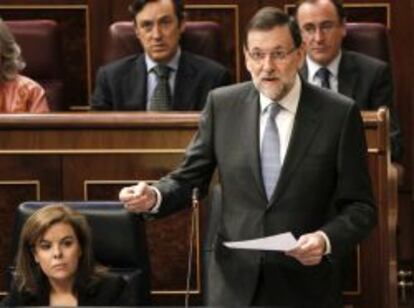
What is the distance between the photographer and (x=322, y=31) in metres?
4.02

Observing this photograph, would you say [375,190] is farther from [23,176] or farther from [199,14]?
[199,14]

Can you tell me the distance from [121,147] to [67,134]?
150mm

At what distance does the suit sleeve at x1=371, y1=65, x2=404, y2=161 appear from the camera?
392 centimetres

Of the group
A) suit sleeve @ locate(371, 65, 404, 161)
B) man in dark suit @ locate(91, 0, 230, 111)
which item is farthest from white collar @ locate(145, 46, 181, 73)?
suit sleeve @ locate(371, 65, 404, 161)

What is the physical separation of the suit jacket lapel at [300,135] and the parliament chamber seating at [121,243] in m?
0.35

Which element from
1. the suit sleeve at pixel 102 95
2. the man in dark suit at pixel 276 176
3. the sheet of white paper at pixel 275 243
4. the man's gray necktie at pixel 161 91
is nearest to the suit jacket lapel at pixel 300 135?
the man in dark suit at pixel 276 176

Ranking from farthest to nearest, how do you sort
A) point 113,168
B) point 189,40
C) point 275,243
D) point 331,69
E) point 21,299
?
point 189,40 < point 331,69 < point 113,168 < point 21,299 < point 275,243

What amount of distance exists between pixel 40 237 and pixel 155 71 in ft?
4.76


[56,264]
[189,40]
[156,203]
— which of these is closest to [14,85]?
[189,40]

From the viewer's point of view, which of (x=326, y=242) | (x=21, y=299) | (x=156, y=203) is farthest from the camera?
(x=21, y=299)

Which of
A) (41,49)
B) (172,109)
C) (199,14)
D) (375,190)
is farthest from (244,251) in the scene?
(199,14)

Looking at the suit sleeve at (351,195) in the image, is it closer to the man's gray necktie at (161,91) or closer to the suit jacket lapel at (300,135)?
the suit jacket lapel at (300,135)

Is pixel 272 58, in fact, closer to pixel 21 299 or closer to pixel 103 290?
pixel 103 290

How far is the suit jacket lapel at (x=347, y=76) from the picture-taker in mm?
3959
